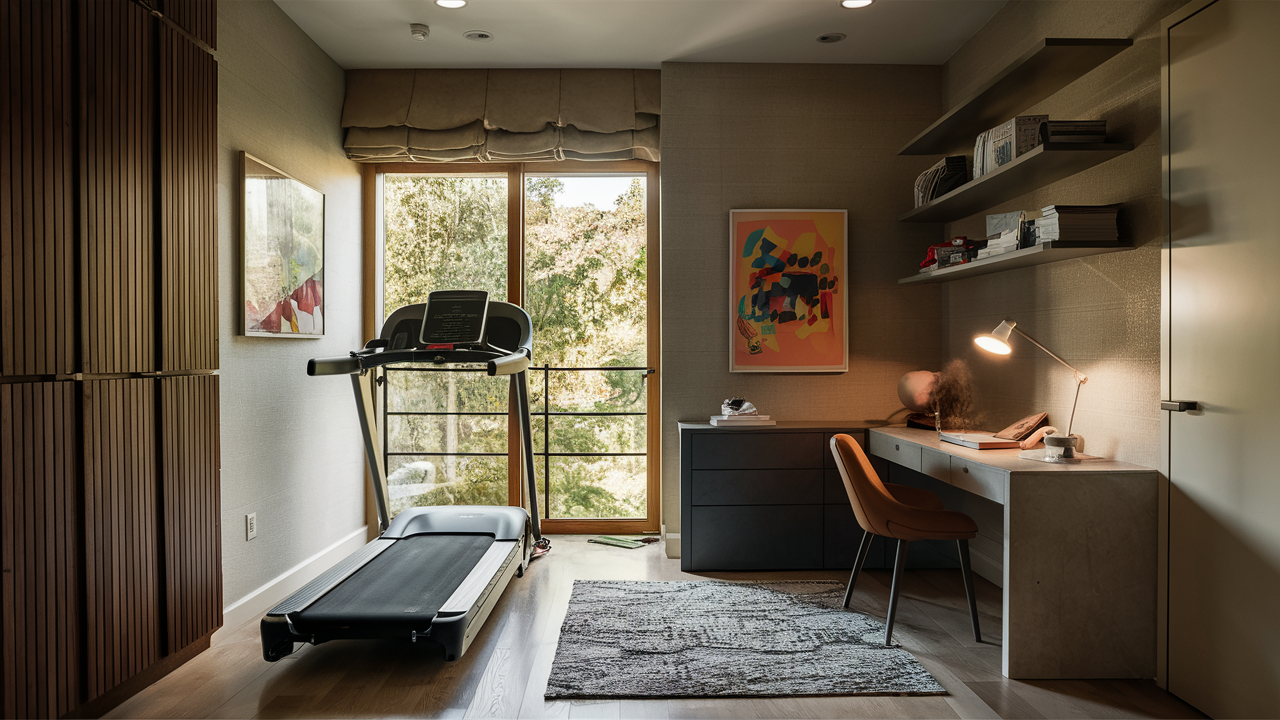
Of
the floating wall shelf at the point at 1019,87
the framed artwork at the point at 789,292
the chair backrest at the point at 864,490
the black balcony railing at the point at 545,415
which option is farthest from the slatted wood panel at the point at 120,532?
the floating wall shelf at the point at 1019,87

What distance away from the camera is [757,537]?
146 inches

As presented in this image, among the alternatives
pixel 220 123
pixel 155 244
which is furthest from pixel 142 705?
pixel 220 123

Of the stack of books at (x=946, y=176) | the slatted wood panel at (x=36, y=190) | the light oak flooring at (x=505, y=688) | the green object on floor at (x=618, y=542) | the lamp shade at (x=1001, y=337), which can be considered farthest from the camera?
the green object on floor at (x=618, y=542)

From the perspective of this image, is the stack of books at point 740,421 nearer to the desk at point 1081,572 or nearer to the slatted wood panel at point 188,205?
the desk at point 1081,572

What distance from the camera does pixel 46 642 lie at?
6.37 feet

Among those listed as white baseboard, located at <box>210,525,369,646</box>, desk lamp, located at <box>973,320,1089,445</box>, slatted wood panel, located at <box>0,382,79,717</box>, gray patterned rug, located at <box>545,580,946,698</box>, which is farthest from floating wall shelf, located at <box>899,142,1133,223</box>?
white baseboard, located at <box>210,525,369,646</box>

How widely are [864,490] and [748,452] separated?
3.16 feet

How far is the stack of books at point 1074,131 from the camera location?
2.61 meters

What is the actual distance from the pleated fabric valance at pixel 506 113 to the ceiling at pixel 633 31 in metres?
0.08

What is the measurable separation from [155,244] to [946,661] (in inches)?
122

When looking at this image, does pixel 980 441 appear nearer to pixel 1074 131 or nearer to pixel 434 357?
pixel 1074 131

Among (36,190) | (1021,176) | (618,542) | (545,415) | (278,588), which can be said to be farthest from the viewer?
(545,415)

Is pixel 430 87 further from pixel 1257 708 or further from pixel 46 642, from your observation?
pixel 1257 708

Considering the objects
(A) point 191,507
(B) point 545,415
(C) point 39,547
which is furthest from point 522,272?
(C) point 39,547
